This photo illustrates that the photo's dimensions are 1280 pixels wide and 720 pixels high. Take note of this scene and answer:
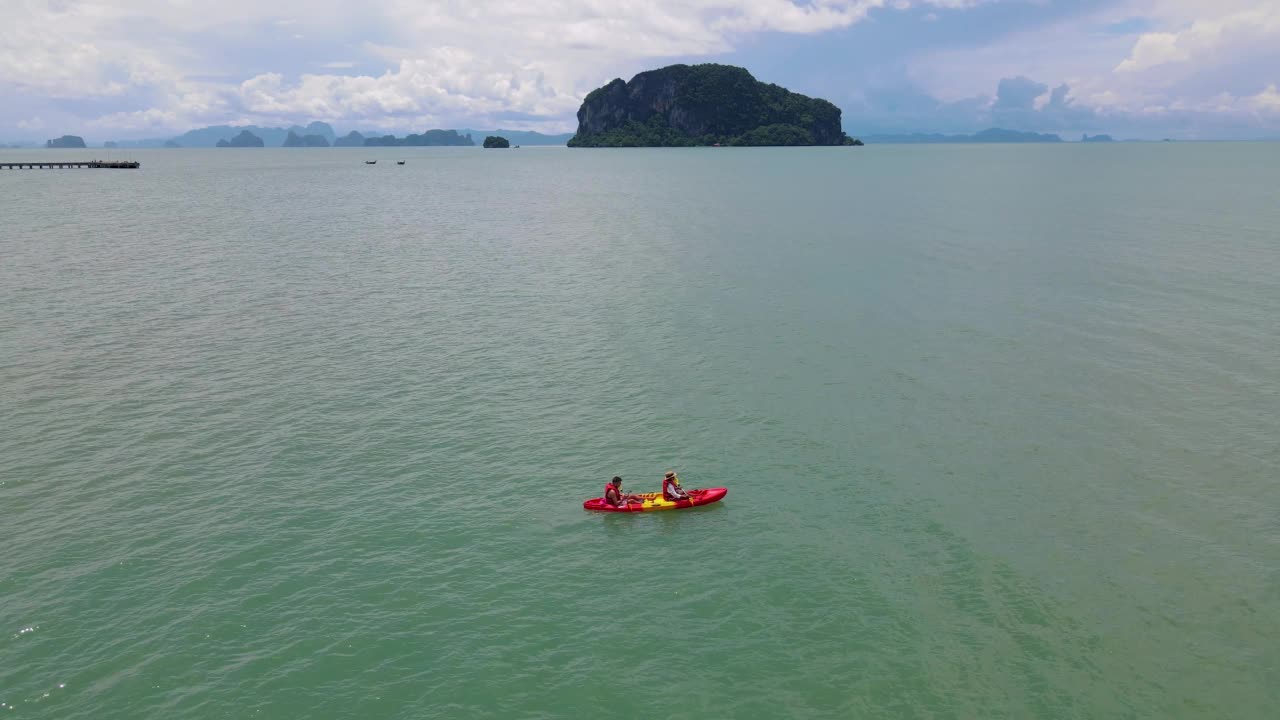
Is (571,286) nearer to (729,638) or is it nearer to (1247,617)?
(729,638)

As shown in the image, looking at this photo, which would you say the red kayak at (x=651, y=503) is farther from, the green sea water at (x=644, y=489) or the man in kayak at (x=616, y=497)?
the green sea water at (x=644, y=489)

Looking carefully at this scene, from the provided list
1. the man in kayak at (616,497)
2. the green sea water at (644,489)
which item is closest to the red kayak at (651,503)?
the man in kayak at (616,497)

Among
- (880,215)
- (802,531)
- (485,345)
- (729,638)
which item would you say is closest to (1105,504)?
(802,531)

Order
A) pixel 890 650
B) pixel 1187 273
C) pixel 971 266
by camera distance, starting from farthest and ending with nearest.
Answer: pixel 971 266 < pixel 1187 273 < pixel 890 650

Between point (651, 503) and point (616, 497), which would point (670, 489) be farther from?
point (616, 497)

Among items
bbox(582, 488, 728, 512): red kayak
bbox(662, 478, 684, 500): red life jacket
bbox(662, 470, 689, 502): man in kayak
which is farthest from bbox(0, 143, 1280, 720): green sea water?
bbox(662, 478, 684, 500): red life jacket

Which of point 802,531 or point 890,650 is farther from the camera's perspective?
point 802,531

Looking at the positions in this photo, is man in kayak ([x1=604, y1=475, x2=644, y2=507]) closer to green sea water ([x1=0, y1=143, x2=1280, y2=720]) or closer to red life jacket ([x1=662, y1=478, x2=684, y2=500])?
green sea water ([x1=0, y1=143, x2=1280, y2=720])

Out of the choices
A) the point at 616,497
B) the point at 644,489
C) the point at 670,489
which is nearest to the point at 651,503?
the point at 670,489
